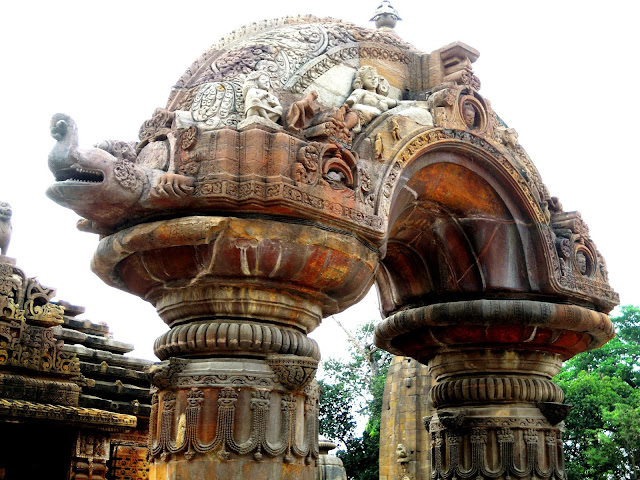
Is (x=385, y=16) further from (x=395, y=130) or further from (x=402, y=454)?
(x=402, y=454)

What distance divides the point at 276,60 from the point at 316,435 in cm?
303

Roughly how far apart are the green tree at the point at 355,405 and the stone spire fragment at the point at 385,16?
21.9 m

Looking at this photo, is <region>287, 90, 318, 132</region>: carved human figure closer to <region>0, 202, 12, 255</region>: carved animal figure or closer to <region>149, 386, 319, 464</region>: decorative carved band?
<region>149, 386, 319, 464</region>: decorative carved band

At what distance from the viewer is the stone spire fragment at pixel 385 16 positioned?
839 cm

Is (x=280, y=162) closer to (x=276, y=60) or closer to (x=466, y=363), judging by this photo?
(x=276, y=60)

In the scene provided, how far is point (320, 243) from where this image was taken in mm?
6027

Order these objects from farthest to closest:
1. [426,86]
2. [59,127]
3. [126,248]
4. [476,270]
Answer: [476,270], [426,86], [126,248], [59,127]

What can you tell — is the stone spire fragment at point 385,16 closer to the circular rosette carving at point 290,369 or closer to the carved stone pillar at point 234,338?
the carved stone pillar at point 234,338

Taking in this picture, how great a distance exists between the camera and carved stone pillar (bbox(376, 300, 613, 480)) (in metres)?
8.00

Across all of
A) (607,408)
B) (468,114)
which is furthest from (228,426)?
(607,408)

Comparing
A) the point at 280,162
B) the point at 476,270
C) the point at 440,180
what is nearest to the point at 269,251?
the point at 280,162

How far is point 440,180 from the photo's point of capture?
310 inches

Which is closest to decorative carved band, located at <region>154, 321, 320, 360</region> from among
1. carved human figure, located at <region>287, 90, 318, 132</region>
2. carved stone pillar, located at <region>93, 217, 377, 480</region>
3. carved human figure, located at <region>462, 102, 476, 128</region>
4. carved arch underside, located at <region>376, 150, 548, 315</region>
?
carved stone pillar, located at <region>93, 217, 377, 480</region>

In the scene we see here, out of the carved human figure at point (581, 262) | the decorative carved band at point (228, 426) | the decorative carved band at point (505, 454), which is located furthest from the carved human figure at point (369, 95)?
the decorative carved band at point (505, 454)
